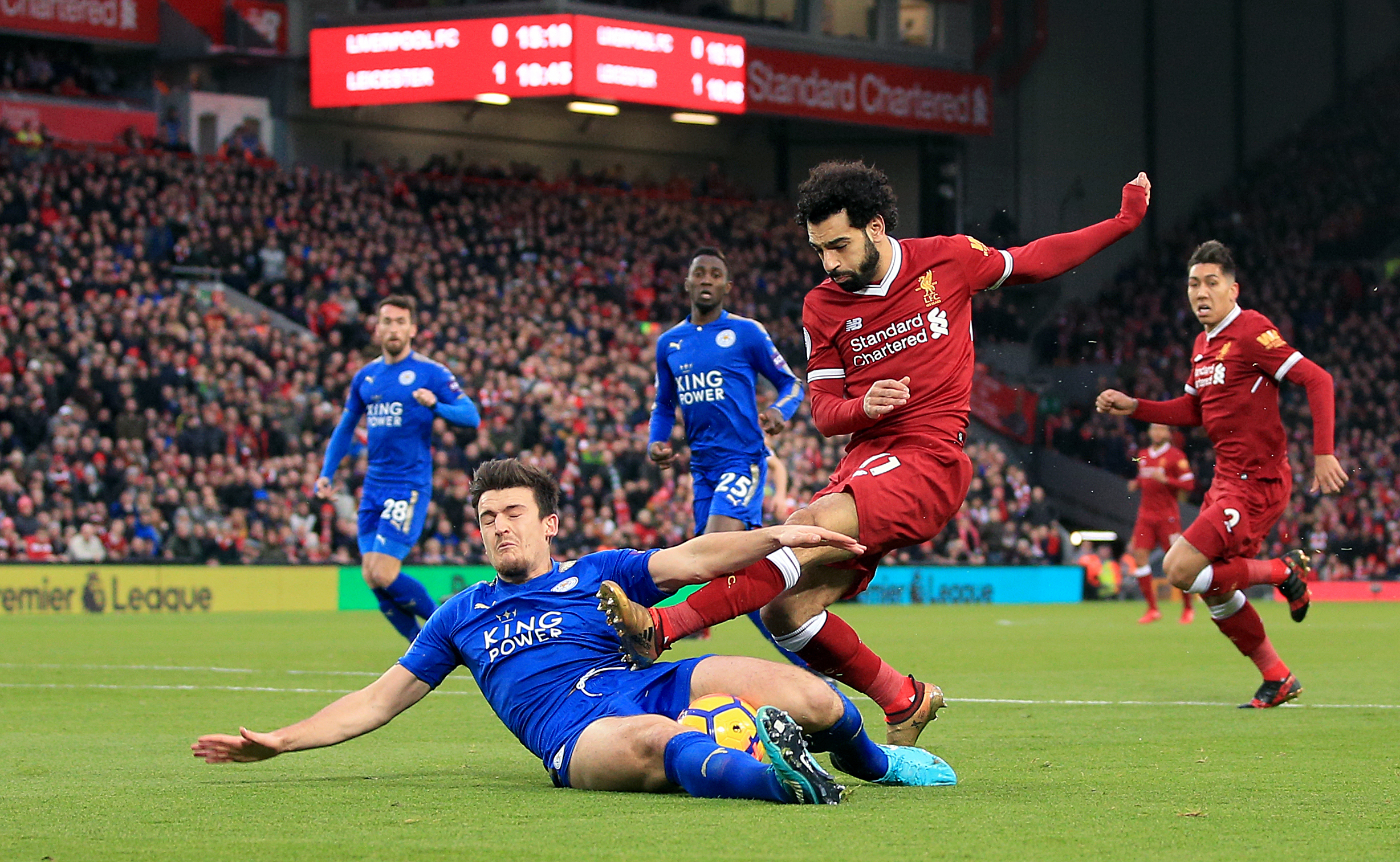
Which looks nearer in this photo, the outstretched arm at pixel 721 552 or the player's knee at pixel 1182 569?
the outstretched arm at pixel 721 552

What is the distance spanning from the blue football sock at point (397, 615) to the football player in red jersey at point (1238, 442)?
5505 mm

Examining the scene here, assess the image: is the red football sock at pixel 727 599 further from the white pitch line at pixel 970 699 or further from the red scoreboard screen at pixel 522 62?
the red scoreboard screen at pixel 522 62

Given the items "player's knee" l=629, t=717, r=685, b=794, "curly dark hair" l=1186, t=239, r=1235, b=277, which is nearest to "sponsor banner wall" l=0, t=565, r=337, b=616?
"curly dark hair" l=1186, t=239, r=1235, b=277

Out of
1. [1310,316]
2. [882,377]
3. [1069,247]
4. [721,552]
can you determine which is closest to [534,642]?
[721,552]

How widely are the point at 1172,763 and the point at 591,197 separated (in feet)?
96.2

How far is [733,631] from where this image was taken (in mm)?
19000

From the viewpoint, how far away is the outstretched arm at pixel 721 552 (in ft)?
19.0

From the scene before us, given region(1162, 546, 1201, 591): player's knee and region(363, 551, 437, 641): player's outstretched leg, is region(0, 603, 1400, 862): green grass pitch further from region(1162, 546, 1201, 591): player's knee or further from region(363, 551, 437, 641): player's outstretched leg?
region(1162, 546, 1201, 591): player's knee

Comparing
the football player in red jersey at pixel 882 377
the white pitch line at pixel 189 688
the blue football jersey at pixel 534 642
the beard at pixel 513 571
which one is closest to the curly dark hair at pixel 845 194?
the football player in red jersey at pixel 882 377

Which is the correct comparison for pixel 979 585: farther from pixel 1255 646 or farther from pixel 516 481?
pixel 516 481

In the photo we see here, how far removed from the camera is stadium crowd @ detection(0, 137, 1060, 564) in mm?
22609

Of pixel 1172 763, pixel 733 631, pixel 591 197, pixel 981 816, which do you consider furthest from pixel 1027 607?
pixel 981 816

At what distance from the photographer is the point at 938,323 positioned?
23.0 feet

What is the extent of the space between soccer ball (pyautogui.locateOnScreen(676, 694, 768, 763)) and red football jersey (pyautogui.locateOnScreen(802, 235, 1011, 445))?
159 centimetres
